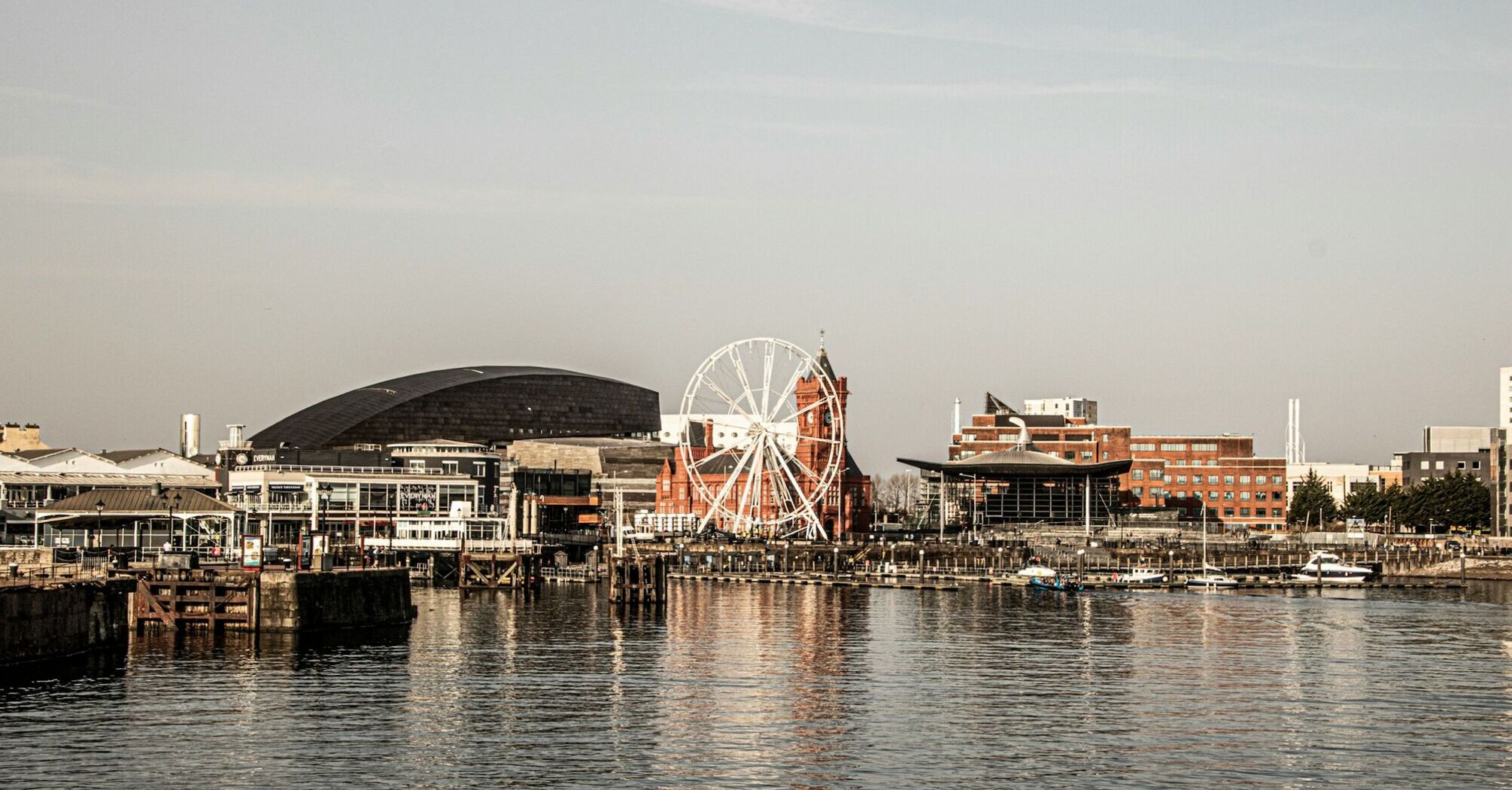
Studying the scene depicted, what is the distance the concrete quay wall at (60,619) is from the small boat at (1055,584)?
80.0m

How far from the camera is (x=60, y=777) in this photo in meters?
49.3

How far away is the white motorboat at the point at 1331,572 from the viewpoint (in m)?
159

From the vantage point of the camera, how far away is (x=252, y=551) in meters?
87.6

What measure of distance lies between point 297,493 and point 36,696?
342 ft

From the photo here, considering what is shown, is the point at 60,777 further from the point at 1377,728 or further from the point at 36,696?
the point at 1377,728

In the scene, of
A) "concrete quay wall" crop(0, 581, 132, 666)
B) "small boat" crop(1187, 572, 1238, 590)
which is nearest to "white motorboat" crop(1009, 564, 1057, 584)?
"small boat" crop(1187, 572, 1238, 590)

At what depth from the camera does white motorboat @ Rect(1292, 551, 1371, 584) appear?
158625mm

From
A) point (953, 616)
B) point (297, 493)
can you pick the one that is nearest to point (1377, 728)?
point (953, 616)

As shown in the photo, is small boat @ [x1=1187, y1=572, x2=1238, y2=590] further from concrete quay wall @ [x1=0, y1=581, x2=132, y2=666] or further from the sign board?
concrete quay wall @ [x1=0, y1=581, x2=132, y2=666]

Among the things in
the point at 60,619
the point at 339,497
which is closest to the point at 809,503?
the point at 339,497

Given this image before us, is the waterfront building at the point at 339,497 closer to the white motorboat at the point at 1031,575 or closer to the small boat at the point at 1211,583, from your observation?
the white motorboat at the point at 1031,575

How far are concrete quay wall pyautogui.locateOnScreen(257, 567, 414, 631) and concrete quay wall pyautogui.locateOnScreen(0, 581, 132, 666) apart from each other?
7420 mm

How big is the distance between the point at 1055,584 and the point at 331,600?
69.0m

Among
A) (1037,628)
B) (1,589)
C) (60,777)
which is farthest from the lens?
(1037,628)
